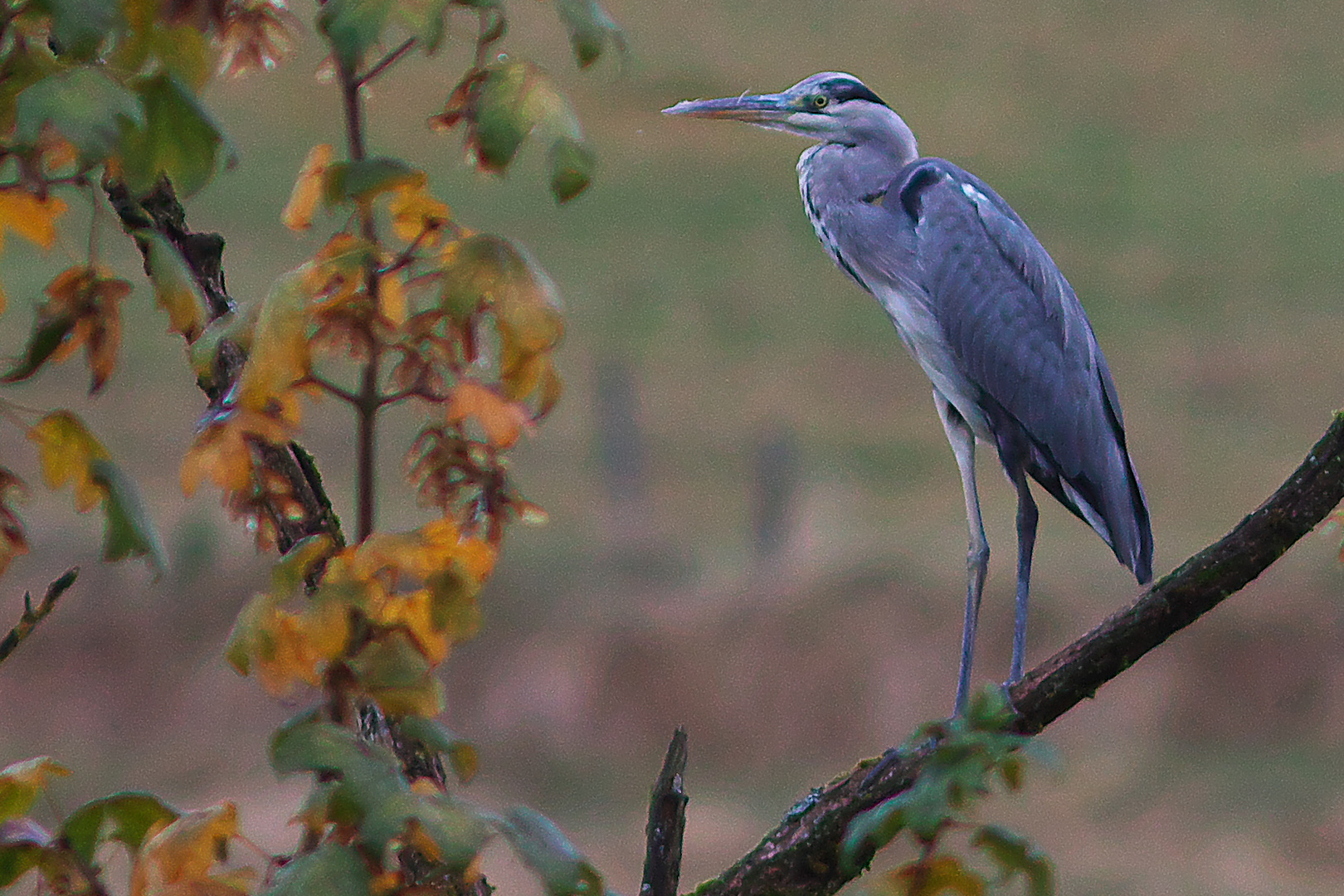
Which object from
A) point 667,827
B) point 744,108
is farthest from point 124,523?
point 744,108

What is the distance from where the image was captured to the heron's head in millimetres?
2018

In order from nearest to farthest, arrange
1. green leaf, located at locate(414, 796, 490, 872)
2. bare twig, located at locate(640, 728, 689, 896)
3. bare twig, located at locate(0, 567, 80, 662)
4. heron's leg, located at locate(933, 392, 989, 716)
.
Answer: green leaf, located at locate(414, 796, 490, 872) < bare twig, located at locate(0, 567, 80, 662) < bare twig, located at locate(640, 728, 689, 896) < heron's leg, located at locate(933, 392, 989, 716)

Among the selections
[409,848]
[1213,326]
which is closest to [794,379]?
[1213,326]

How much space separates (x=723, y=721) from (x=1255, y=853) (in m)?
1.73

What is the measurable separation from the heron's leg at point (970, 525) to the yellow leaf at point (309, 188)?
1404 mm

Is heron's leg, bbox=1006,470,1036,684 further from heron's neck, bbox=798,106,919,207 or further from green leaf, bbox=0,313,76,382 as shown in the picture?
green leaf, bbox=0,313,76,382

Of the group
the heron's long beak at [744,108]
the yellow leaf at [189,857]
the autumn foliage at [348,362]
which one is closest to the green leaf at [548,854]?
the autumn foliage at [348,362]

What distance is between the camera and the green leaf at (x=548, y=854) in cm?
57

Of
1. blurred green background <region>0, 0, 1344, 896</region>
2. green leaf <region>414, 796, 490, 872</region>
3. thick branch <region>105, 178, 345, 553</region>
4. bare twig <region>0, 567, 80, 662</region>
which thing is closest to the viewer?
green leaf <region>414, 796, 490, 872</region>

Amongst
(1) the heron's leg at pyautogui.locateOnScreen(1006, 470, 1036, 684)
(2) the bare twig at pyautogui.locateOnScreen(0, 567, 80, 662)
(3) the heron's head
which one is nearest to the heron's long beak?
(3) the heron's head

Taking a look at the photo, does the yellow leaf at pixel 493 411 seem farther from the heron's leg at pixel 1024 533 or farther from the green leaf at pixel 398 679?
the heron's leg at pixel 1024 533

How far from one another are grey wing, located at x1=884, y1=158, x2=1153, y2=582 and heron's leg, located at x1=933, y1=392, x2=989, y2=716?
0.05 m

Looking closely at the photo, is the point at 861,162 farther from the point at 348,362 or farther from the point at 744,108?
the point at 348,362

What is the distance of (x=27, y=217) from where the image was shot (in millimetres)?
591
